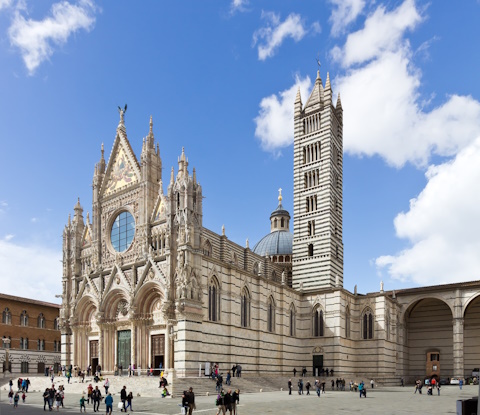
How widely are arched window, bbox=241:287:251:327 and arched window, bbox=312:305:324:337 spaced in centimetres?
984

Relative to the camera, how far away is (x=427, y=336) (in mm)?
59938

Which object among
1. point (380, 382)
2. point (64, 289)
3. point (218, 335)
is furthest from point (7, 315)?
point (380, 382)

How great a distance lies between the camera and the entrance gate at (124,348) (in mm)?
41688

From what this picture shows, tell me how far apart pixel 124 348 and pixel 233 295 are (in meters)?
9.75

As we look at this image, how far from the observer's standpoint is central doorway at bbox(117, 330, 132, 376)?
137 feet

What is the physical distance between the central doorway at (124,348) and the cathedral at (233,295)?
0.43ft

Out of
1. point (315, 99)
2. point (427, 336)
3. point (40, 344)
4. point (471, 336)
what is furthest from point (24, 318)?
point (471, 336)

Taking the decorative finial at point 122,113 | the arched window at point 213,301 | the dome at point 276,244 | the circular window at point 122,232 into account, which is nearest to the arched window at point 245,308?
the arched window at point 213,301

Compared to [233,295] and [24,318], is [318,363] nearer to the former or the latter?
[233,295]

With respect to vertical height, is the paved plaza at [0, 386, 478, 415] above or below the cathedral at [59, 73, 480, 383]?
below

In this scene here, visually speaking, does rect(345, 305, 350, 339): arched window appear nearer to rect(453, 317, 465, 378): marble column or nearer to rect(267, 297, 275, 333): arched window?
rect(267, 297, 275, 333): arched window

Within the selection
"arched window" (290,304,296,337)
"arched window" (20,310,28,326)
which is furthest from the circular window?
"arched window" (290,304,296,337)

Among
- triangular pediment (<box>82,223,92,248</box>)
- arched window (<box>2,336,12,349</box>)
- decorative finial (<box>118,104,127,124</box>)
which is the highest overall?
decorative finial (<box>118,104,127,124</box>)

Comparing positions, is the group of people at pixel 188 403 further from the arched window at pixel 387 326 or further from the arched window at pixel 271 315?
the arched window at pixel 387 326
